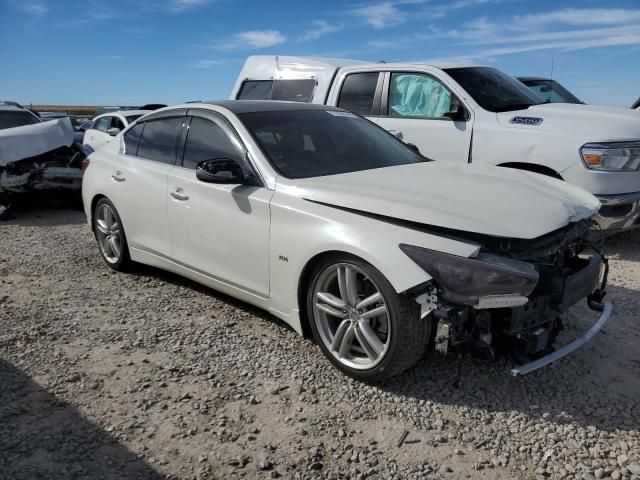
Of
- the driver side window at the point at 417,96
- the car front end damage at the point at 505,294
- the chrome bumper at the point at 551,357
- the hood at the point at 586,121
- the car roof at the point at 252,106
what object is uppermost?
the driver side window at the point at 417,96

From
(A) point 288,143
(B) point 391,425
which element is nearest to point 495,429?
(B) point 391,425

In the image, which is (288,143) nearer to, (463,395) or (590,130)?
(463,395)

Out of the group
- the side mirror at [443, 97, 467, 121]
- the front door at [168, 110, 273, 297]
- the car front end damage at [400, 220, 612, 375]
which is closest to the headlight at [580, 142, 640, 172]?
the side mirror at [443, 97, 467, 121]

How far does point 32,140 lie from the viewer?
8.52 meters

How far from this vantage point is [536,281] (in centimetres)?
278

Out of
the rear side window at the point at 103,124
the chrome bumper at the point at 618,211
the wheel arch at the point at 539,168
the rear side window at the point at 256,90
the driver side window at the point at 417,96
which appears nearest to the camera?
the chrome bumper at the point at 618,211

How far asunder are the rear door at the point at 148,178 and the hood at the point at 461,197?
4.48 ft

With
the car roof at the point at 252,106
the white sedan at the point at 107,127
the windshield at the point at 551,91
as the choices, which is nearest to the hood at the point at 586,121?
the car roof at the point at 252,106

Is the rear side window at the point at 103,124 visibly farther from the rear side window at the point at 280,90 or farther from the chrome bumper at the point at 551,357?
the chrome bumper at the point at 551,357

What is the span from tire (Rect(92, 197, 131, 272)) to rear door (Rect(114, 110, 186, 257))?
15 centimetres

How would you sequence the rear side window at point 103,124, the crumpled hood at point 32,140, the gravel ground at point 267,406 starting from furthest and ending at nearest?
the rear side window at point 103,124
the crumpled hood at point 32,140
the gravel ground at point 267,406

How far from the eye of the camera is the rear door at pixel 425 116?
612 centimetres

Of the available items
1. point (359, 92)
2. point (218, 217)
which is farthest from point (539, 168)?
point (218, 217)

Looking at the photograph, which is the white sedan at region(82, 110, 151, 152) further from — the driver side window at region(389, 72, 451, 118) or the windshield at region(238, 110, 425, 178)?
the windshield at region(238, 110, 425, 178)
